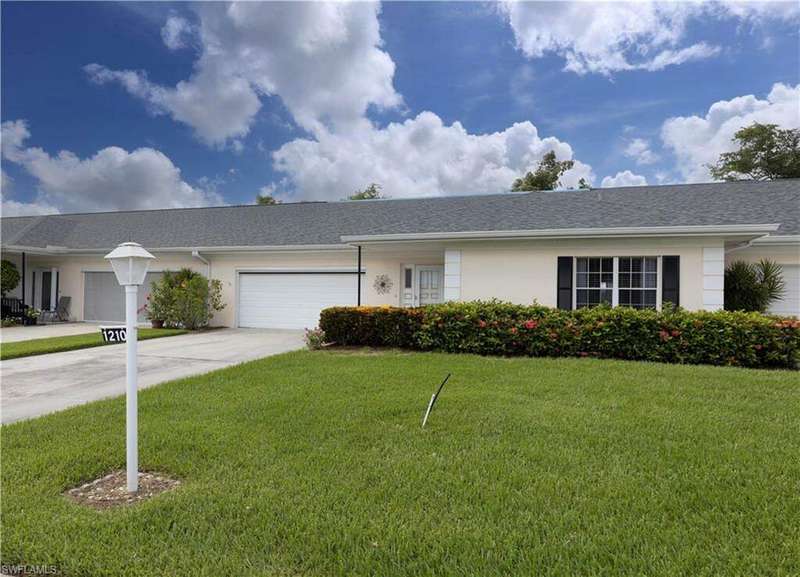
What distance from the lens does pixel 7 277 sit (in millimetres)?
15727

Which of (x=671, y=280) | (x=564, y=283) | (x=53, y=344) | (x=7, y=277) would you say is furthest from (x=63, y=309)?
(x=671, y=280)

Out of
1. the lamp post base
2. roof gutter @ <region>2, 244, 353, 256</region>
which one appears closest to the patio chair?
roof gutter @ <region>2, 244, 353, 256</region>

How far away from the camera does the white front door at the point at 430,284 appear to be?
13.5 meters

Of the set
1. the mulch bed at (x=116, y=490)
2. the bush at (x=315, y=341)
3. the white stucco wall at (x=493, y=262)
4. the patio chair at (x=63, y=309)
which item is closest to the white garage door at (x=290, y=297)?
the white stucco wall at (x=493, y=262)

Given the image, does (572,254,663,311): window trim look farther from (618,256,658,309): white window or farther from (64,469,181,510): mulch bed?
(64,469,181,510): mulch bed

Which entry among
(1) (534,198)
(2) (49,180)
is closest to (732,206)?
(1) (534,198)

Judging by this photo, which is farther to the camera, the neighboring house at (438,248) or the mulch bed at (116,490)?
the neighboring house at (438,248)

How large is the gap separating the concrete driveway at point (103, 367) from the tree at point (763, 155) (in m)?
28.4

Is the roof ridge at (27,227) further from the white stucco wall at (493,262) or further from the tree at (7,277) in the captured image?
the white stucco wall at (493,262)

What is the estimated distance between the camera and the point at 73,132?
1520 centimetres

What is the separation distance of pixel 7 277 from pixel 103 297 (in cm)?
290

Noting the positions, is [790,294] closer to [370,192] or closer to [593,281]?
[593,281]

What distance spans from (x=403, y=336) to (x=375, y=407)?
15.5 ft

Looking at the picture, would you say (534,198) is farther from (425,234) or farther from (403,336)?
(403,336)
